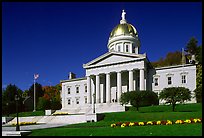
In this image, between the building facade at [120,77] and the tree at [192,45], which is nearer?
the building facade at [120,77]

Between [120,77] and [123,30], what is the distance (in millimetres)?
14761

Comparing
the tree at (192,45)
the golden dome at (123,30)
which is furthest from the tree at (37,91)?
the tree at (192,45)

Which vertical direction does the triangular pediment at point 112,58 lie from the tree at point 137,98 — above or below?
above

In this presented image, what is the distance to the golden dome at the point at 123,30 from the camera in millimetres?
70119

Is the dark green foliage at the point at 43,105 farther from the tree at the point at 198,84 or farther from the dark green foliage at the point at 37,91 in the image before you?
the tree at the point at 198,84

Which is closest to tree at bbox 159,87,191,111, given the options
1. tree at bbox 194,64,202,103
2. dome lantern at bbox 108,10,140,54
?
tree at bbox 194,64,202,103

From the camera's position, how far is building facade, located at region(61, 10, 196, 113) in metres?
57.8

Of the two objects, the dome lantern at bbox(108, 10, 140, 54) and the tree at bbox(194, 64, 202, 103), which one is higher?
the dome lantern at bbox(108, 10, 140, 54)

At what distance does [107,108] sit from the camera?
180 ft

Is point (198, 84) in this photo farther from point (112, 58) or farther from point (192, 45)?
point (192, 45)

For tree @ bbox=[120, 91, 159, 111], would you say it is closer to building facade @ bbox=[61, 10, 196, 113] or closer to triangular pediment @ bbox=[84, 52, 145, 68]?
building facade @ bbox=[61, 10, 196, 113]

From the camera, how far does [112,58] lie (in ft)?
204

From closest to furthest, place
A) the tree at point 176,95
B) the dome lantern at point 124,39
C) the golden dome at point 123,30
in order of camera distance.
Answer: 1. the tree at point 176,95
2. the dome lantern at point 124,39
3. the golden dome at point 123,30

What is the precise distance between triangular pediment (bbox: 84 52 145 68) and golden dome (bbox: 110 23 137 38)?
33.0 feet
